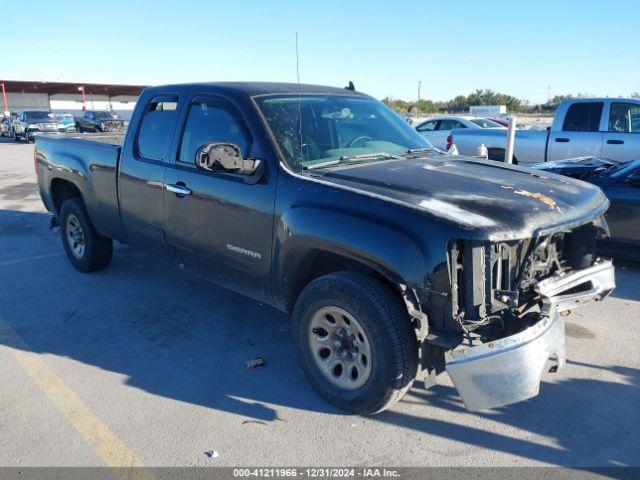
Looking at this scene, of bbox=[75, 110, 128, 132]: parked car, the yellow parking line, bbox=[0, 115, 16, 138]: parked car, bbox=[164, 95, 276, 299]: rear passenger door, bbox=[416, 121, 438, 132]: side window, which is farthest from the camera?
bbox=[0, 115, 16, 138]: parked car

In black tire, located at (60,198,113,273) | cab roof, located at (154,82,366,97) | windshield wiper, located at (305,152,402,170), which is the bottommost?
black tire, located at (60,198,113,273)

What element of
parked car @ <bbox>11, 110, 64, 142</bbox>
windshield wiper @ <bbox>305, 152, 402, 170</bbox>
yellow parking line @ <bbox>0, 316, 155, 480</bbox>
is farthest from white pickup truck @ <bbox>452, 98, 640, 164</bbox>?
parked car @ <bbox>11, 110, 64, 142</bbox>

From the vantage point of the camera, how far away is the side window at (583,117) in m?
9.44

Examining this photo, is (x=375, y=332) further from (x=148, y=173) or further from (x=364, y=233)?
(x=148, y=173)

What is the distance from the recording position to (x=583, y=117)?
960cm

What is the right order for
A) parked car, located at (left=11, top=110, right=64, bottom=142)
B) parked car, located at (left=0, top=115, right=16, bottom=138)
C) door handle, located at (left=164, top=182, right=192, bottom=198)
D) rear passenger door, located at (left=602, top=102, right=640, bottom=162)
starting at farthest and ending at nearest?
1. parked car, located at (left=0, top=115, right=16, bottom=138)
2. parked car, located at (left=11, top=110, right=64, bottom=142)
3. rear passenger door, located at (left=602, top=102, right=640, bottom=162)
4. door handle, located at (left=164, top=182, right=192, bottom=198)

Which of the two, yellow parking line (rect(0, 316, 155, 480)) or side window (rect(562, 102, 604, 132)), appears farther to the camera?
side window (rect(562, 102, 604, 132))

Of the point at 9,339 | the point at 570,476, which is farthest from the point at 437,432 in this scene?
the point at 9,339

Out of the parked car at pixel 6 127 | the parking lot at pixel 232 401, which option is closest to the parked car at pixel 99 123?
the parked car at pixel 6 127

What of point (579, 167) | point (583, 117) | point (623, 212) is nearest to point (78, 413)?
point (623, 212)

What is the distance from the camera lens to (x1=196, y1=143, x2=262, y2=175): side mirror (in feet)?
11.5

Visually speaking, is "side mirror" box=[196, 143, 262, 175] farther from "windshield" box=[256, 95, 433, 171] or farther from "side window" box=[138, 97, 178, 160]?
"side window" box=[138, 97, 178, 160]

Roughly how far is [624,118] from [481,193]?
25.0 feet

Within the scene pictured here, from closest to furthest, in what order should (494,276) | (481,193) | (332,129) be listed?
(494,276) → (481,193) → (332,129)
